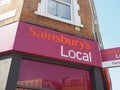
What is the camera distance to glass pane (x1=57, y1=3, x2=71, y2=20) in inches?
247

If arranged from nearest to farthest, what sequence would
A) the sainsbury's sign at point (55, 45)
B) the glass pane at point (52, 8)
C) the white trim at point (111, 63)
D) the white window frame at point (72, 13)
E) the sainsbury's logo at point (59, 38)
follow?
the sainsbury's sign at point (55, 45) → the sainsbury's logo at point (59, 38) → the white trim at point (111, 63) → the white window frame at point (72, 13) → the glass pane at point (52, 8)

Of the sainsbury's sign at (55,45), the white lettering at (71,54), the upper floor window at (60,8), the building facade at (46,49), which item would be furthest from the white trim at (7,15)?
the white lettering at (71,54)

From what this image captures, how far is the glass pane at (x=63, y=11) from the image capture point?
6.27 metres

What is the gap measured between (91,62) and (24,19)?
2389mm

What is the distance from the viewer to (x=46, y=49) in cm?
489

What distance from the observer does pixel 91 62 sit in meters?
5.48

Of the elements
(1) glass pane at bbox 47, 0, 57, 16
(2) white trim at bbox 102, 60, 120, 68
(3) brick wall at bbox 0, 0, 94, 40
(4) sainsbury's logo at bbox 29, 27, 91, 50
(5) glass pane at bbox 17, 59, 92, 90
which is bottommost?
(5) glass pane at bbox 17, 59, 92, 90

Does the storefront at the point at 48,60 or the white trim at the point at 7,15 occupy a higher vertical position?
the white trim at the point at 7,15

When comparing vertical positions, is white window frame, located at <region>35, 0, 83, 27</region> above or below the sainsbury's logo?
above

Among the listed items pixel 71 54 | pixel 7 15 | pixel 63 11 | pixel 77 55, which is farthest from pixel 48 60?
pixel 63 11

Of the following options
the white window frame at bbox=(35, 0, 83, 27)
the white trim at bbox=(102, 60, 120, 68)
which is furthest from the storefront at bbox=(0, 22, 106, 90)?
the white window frame at bbox=(35, 0, 83, 27)

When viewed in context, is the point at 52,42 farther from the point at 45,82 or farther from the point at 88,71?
the point at 88,71

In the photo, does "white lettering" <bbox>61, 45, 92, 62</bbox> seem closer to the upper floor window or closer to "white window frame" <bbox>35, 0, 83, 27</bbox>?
"white window frame" <bbox>35, 0, 83, 27</bbox>

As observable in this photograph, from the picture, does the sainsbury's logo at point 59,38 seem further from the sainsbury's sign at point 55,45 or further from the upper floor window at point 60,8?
the upper floor window at point 60,8
